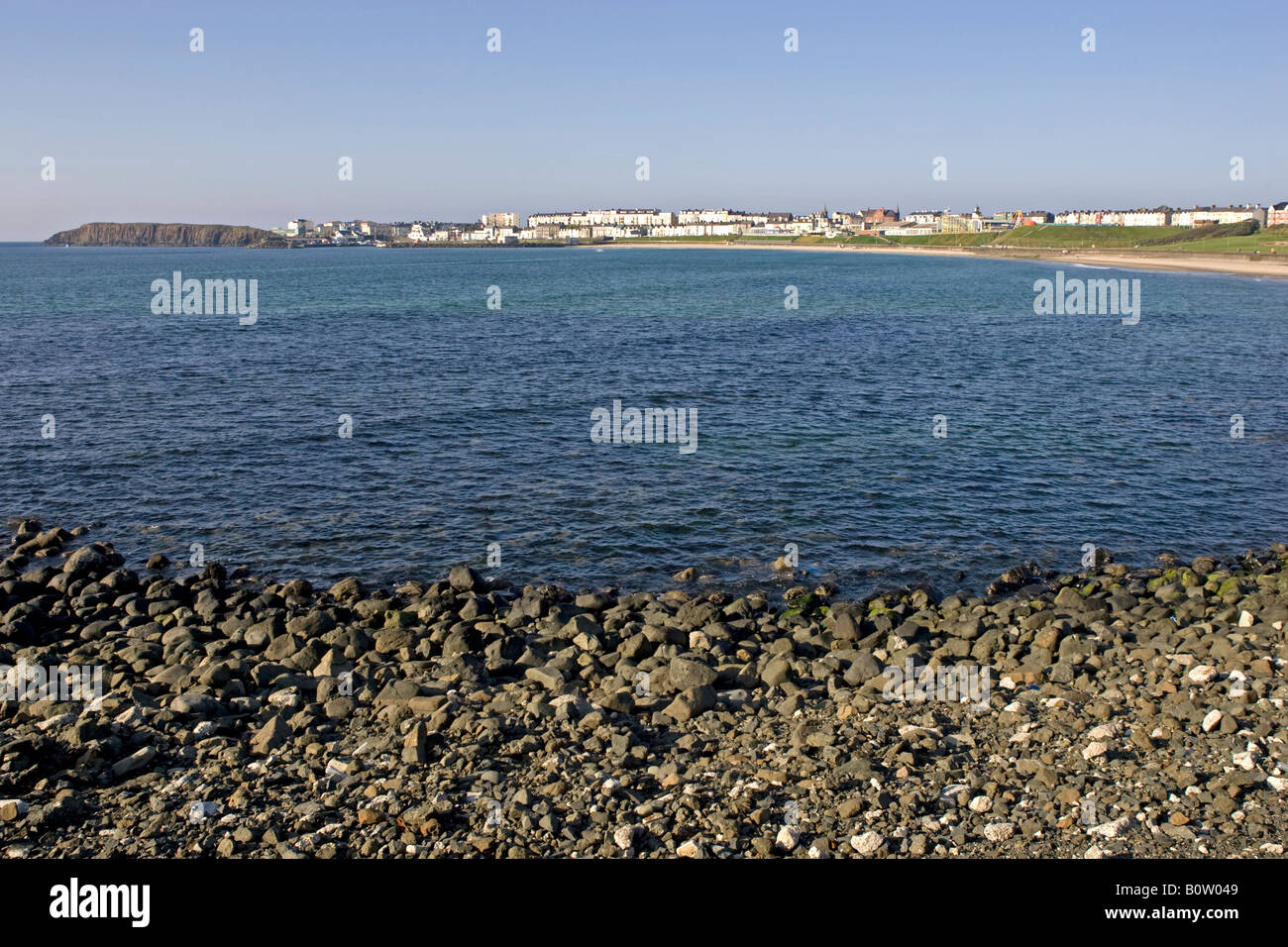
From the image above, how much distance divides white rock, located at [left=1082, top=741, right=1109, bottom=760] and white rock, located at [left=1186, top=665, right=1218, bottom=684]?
3509 millimetres

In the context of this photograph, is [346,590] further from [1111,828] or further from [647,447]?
[647,447]

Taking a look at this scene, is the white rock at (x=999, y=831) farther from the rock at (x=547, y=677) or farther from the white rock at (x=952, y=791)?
the rock at (x=547, y=677)

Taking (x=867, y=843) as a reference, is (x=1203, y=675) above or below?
above

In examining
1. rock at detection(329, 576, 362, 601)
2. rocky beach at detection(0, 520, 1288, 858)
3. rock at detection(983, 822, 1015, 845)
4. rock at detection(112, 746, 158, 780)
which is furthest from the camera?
rock at detection(329, 576, 362, 601)

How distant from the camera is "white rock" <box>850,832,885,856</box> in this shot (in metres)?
10.7

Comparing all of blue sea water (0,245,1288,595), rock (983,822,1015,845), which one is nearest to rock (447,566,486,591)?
blue sea water (0,245,1288,595)

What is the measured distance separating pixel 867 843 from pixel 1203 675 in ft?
26.2

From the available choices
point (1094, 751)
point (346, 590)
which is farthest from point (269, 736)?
point (1094, 751)

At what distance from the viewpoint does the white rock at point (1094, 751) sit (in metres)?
12.8

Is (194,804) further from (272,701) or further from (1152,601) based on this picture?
(1152,601)

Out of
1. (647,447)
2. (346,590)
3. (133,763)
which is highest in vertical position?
(647,447)

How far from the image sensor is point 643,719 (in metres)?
14.9

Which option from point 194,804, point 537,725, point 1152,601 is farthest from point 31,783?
point 1152,601

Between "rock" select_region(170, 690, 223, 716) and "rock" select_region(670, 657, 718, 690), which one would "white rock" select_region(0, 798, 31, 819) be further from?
"rock" select_region(670, 657, 718, 690)
